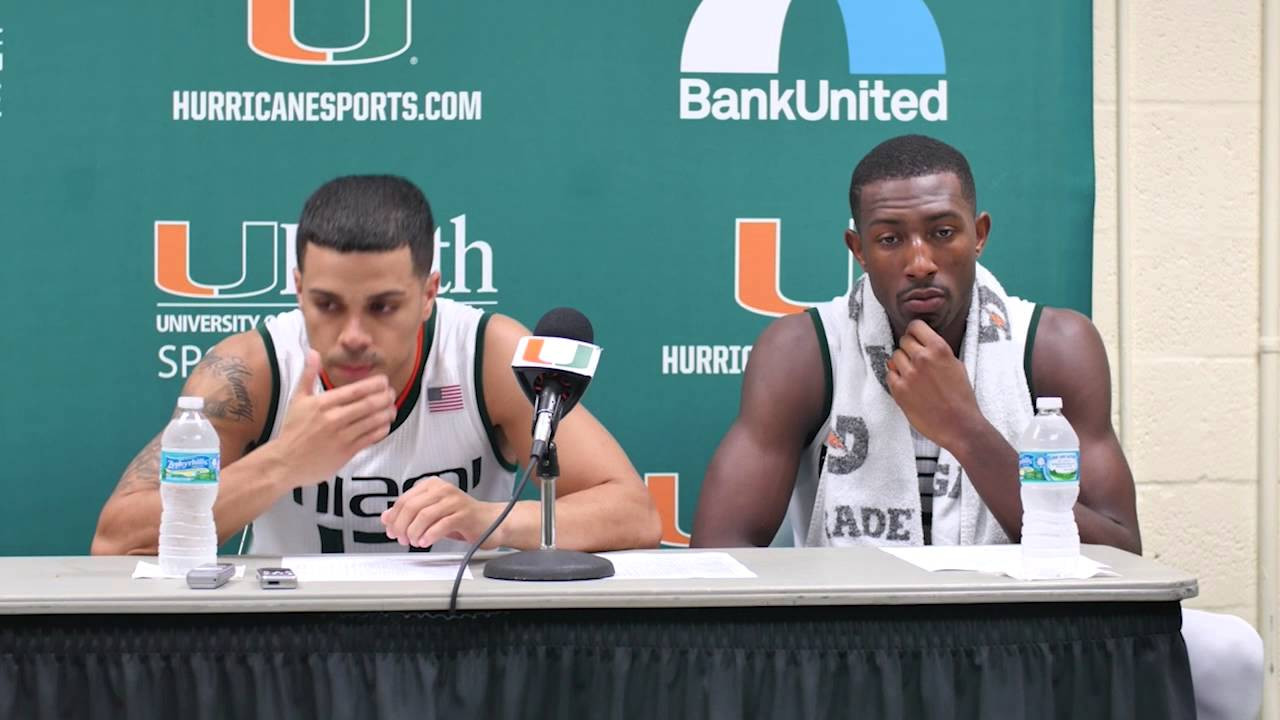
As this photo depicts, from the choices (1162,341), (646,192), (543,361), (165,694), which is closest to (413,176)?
(646,192)

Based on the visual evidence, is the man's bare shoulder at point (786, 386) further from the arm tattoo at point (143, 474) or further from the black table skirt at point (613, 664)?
the arm tattoo at point (143, 474)

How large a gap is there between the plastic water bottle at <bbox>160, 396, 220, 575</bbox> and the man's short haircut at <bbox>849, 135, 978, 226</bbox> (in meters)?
1.24

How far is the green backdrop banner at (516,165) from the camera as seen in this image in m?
2.60

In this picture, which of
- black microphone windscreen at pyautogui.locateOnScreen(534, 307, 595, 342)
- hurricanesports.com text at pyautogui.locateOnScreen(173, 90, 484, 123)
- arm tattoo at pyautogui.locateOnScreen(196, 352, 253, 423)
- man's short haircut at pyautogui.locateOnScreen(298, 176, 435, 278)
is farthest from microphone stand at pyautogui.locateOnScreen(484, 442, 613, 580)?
hurricanesports.com text at pyautogui.locateOnScreen(173, 90, 484, 123)

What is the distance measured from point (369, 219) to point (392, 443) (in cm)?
40

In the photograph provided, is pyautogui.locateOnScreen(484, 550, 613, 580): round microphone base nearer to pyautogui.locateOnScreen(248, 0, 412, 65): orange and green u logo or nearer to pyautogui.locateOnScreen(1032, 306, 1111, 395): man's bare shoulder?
pyautogui.locateOnScreen(1032, 306, 1111, 395): man's bare shoulder

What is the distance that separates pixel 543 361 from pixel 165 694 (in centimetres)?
55

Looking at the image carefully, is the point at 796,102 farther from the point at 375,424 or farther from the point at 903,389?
the point at 375,424

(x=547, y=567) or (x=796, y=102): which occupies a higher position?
(x=796, y=102)

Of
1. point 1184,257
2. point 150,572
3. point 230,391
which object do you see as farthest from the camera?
point 1184,257

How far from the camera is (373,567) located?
1.67 m

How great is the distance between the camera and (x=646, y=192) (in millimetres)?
2678

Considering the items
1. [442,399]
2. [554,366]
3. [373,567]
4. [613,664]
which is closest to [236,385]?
[442,399]

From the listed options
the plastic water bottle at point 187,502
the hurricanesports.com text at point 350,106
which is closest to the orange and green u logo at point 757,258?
the hurricanesports.com text at point 350,106
